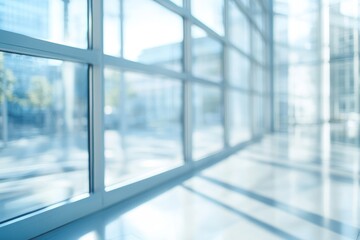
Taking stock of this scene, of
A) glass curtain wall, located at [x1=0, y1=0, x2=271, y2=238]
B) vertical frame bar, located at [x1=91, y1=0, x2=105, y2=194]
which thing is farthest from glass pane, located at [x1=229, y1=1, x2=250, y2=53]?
vertical frame bar, located at [x1=91, y1=0, x2=105, y2=194]

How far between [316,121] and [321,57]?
239 cm

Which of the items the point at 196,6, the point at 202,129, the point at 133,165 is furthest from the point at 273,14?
the point at 133,165

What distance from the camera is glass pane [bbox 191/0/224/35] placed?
459 centimetres

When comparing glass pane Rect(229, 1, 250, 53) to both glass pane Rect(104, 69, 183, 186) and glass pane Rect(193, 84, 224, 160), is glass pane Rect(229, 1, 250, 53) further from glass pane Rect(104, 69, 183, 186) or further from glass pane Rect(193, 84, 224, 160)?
glass pane Rect(193, 84, 224, 160)

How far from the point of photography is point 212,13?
208 inches

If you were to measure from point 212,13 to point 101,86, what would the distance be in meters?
3.49

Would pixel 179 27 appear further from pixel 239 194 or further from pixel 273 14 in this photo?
pixel 273 14

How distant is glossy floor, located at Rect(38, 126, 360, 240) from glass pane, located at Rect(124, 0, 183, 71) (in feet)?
5.94

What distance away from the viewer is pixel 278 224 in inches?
83.9

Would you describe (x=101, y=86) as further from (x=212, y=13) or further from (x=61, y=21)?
(x=212, y=13)

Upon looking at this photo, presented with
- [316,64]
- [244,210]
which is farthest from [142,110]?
[244,210]

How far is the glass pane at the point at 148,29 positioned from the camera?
4362 mm

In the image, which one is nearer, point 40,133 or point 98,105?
point 98,105

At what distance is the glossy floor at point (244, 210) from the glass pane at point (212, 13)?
2.37m
